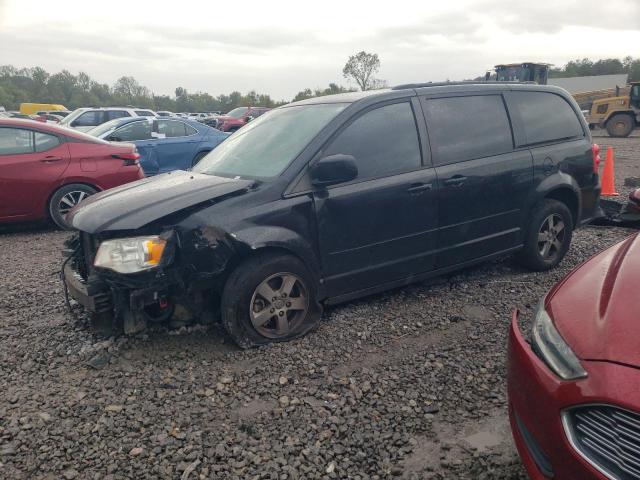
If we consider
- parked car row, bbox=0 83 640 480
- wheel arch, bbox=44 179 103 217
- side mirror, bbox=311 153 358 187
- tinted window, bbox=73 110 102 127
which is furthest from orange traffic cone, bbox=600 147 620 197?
tinted window, bbox=73 110 102 127

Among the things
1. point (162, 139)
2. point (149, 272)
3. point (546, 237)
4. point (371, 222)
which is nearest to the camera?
point (149, 272)

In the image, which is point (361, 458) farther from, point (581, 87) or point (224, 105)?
point (224, 105)

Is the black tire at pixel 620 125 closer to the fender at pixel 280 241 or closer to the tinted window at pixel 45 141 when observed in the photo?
the tinted window at pixel 45 141

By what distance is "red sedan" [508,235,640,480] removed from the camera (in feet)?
5.15

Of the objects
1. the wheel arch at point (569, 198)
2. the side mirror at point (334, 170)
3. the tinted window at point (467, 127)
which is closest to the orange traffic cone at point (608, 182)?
the wheel arch at point (569, 198)

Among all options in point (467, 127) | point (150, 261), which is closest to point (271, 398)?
point (150, 261)

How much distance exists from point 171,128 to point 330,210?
829 centimetres

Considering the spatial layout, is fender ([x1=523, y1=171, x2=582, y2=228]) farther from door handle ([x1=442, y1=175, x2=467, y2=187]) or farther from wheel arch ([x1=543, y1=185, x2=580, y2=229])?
door handle ([x1=442, y1=175, x2=467, y2=187])

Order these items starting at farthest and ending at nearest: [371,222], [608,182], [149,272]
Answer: [608,182] → [371,222] → [149,272]

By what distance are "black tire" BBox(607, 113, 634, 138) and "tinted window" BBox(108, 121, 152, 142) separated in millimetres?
20583

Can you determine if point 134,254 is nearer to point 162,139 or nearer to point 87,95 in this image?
point 162,139

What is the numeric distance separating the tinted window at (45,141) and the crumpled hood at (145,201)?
11.6ft

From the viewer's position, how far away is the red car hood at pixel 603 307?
5.64ft

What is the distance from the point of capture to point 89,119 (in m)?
16.7
